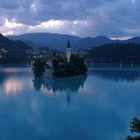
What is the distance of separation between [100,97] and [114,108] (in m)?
3.01

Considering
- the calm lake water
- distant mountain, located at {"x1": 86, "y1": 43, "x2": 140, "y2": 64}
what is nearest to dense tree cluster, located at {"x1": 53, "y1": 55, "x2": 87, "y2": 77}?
the calm lake water

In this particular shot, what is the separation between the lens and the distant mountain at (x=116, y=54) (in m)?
62.9

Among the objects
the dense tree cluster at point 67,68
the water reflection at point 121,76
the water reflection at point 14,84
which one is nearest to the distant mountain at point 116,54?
the water reflection at point 121,76

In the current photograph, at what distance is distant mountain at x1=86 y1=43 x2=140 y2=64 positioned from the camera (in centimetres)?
6294

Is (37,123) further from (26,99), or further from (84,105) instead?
(26,99)

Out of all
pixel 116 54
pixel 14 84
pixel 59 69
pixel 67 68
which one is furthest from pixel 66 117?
pixel 116 54

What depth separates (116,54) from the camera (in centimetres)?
6656

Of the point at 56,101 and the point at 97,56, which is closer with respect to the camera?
the point at 56,101

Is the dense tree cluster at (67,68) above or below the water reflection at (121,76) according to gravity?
above

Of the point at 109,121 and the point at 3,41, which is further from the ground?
the point at 3,41

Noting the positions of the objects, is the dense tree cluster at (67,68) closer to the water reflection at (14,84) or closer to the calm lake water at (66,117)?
the water reflection at (14,84)

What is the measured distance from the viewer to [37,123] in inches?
376

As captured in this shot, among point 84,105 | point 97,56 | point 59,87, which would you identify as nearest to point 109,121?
point 84,105

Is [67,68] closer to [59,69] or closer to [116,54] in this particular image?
[59,69]
